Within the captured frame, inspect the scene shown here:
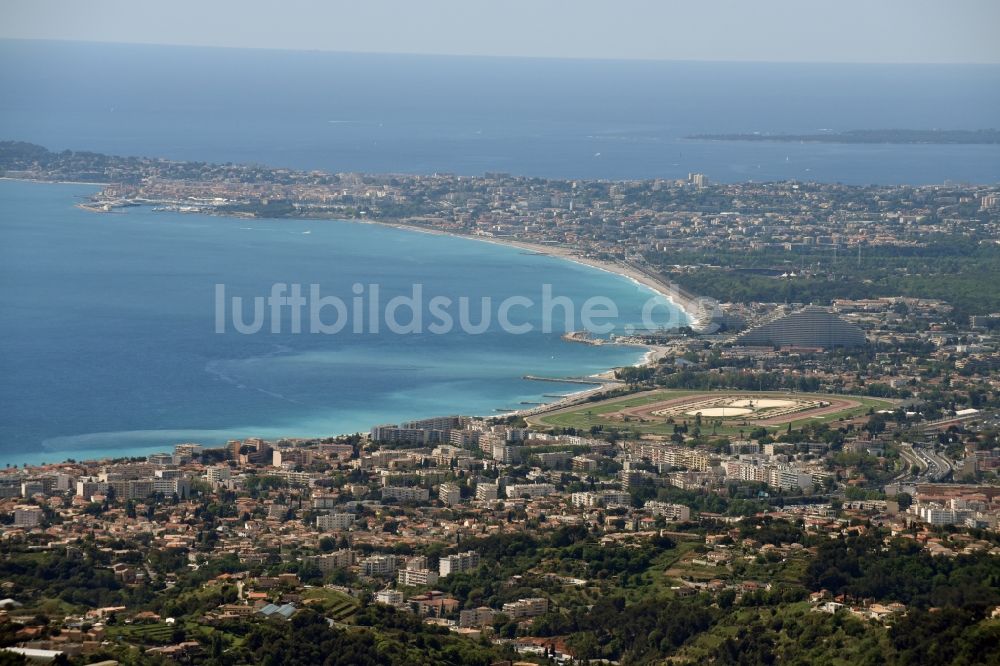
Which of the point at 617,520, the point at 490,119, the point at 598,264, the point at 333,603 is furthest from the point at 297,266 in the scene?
the point at 490,119

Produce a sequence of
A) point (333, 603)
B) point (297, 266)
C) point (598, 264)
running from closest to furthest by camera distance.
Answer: point (333, 603) → point (297, 266) → point (598, 264)

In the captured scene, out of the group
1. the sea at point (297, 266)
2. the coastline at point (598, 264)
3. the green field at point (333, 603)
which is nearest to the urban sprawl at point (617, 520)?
the green field at point (333, 603)

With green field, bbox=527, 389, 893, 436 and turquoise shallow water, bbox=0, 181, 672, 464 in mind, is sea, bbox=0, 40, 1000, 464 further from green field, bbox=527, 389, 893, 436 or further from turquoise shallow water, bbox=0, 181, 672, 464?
green field, bbox=527, 389, 893, 436

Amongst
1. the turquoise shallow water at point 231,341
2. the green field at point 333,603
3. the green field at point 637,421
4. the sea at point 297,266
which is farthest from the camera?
the sea at point 297,266

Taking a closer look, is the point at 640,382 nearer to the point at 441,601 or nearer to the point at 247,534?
the point at 247,534

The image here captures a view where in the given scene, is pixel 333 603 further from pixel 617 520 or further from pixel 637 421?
pixel 637 421

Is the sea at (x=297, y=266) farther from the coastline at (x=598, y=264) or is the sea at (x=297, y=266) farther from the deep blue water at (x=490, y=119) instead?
the coastline at (x=598, y=264)
